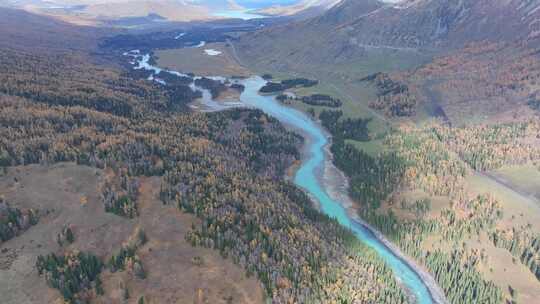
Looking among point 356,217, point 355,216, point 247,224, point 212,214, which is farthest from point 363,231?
point 212,214

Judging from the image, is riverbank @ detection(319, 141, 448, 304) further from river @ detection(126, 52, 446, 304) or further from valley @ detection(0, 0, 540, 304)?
valley @ detection(0, 0, 540, 304)

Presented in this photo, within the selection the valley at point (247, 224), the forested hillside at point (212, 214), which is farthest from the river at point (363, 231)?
the forested hillside at point (212, 214)

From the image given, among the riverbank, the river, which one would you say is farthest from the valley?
the river

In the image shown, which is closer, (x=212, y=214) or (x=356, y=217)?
(x=212, y=214)

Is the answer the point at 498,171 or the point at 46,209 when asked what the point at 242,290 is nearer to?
the point at 46,209

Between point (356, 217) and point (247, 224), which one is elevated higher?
point (247, 224)

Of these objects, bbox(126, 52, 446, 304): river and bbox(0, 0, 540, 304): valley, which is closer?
bbox(0, 0, 540, 304): valley

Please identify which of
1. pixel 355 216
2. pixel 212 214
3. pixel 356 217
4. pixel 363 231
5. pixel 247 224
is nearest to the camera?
pixel 247 224

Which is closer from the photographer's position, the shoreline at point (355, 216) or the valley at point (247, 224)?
the valley at point (247, 224)

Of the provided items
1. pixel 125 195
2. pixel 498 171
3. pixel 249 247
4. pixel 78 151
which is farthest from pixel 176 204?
pixel 498 171

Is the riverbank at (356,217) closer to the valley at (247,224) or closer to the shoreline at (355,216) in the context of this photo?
the shoreline at (355,216)

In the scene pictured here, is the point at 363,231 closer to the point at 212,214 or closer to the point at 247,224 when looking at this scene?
the point at 247,224
